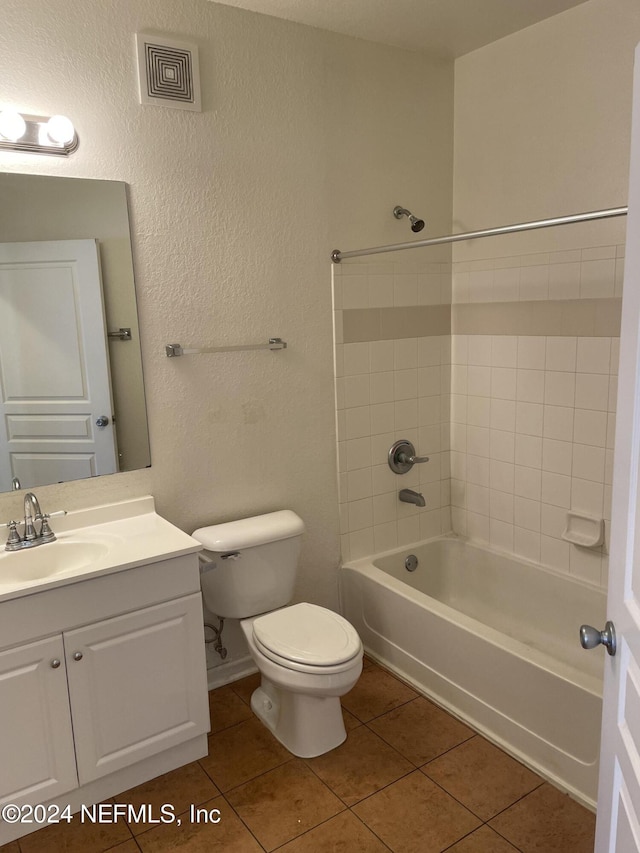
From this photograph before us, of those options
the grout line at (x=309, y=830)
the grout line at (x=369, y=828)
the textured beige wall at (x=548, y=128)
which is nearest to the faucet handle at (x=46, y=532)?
the grout line at (x=309, y=830)

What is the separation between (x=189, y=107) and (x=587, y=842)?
2.62 m

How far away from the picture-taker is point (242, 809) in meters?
2.07

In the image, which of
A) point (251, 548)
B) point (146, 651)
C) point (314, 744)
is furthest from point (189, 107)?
point (314, 744)

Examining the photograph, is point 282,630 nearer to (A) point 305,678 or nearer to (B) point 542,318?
(A) point 305,678

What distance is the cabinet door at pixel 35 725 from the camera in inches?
73.0

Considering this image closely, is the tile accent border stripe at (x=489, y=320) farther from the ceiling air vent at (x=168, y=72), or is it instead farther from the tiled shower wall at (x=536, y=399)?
the ceiling air vent at (x=168, y=72)

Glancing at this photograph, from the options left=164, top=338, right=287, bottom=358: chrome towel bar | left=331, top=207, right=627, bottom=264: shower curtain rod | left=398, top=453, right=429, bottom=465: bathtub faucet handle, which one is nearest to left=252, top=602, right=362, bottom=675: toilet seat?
left=398, top=453, right=429, bottom=465: bathtub faucet handle

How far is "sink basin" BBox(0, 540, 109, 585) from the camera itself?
205 cm

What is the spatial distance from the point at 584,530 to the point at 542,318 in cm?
86

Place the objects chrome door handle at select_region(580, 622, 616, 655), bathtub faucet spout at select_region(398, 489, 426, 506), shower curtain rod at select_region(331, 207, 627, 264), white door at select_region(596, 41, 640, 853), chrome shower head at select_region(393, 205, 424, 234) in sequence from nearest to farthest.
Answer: white door at select_region(596, 41, 640, 853) < chrome door handle at select_region(580, 622, 616, 655) < shower curtain rod at select_region(331, 207, 627, 264) < chrome shower head at select_region(393, 205, 424, 234) < bathtub faucet spout at select_region(398, 489, 426, 506)

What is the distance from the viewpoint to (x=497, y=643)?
2283 mm

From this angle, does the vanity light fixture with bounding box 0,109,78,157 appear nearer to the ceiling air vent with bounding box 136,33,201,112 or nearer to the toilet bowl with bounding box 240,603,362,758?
the ceiling air vent with bounding box 136,33,201,112

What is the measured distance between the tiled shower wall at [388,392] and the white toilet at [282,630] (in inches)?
19.0

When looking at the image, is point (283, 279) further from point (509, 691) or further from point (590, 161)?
point (509, 691)
